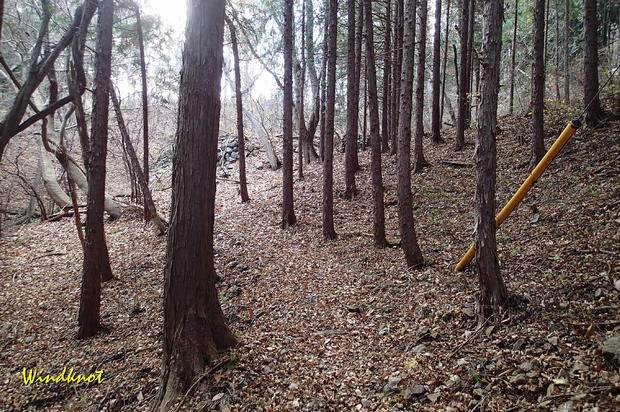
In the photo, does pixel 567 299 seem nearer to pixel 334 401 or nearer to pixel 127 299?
pixel 334 401

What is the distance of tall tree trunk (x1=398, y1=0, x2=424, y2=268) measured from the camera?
22.3 feet

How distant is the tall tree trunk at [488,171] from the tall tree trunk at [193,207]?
10.8ft

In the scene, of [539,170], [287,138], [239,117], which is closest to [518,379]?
[539,170]

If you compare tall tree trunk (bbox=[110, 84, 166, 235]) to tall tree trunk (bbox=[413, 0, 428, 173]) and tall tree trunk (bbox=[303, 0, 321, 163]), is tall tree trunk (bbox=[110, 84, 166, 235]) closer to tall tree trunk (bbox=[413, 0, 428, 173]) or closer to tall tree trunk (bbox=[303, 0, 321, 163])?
tall tree trunk (bbox=[303, 0, 321, 163])

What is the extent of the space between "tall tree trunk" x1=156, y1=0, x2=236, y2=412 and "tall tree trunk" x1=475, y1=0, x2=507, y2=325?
329 centimetres

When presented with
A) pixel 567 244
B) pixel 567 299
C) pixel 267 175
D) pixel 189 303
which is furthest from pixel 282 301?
pixel 267 175

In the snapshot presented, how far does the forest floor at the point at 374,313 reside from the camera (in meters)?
3.85

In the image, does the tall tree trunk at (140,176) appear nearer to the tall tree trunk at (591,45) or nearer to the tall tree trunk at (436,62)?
the tall tree trunk at (436,62)

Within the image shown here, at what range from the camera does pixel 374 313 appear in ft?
20.0

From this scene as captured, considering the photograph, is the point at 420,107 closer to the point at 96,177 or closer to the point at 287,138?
the point at 287,138

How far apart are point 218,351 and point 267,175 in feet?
50.4

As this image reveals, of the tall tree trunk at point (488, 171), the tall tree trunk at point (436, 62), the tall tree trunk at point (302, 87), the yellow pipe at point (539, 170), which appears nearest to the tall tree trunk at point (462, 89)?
the tall tree trunk at point (436, 62)

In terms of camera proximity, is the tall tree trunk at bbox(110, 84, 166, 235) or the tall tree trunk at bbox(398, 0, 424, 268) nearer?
the tall tree trunk at bbox(398, 0, 424, 268)

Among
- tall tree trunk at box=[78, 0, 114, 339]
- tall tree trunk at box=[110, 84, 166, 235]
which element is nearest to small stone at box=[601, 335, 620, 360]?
tall tree trunk at box=[78, 0, 114, 339]
